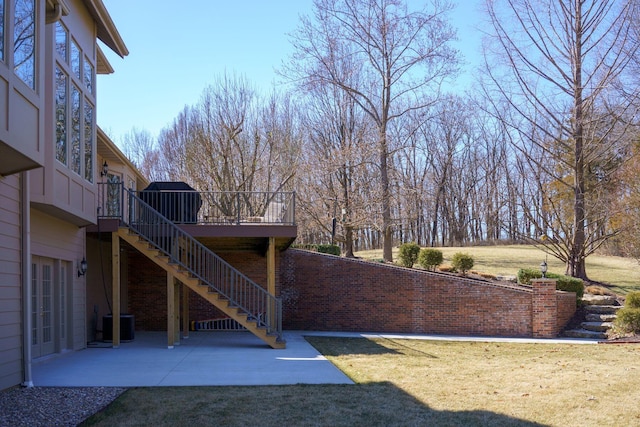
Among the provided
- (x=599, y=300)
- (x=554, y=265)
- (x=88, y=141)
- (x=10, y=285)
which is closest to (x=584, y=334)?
(x=599, y=300)

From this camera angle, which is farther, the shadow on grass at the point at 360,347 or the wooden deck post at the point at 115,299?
the wooden deck post at the point at 115,299

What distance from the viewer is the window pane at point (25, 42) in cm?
785

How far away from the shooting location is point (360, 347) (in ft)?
50.1

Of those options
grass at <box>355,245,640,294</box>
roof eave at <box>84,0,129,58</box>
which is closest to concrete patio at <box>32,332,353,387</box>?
roof eave at <box>84,0,129,58</box>

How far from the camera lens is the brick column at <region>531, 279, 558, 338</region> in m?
19.2

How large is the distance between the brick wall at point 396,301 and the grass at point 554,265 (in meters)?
5.67

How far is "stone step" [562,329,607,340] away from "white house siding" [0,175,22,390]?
599 inches

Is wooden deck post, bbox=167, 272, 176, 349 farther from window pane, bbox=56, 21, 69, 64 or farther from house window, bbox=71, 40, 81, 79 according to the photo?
window pane, bbox=56, 21, 69, 64

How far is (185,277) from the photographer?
14.7m

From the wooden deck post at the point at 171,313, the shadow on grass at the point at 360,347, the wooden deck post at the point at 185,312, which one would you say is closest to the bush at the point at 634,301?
the shadow on grass at the point at 360,347

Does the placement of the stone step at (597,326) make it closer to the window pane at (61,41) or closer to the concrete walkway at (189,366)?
the concrete walkway at (189,366)

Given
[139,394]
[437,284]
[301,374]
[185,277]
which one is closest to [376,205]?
[437,284]

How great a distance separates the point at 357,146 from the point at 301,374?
733 inches

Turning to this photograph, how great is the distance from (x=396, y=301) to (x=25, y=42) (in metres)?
14.2
